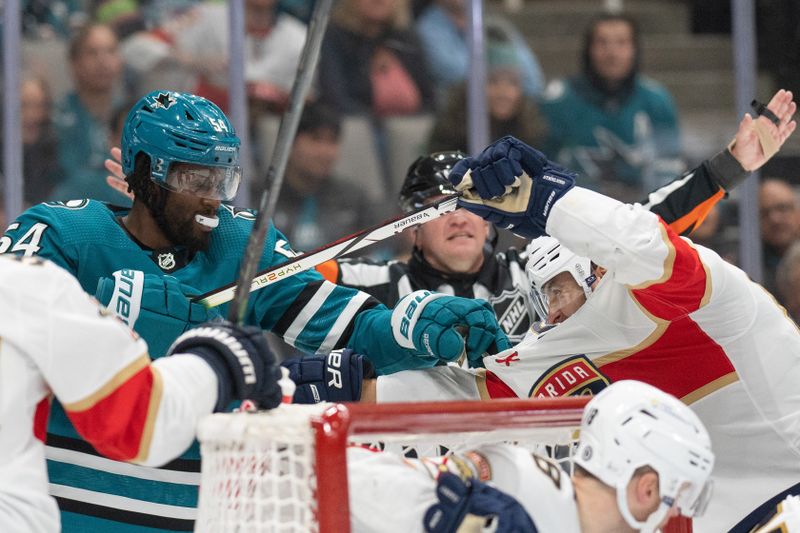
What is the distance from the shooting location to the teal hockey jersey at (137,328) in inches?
92.4

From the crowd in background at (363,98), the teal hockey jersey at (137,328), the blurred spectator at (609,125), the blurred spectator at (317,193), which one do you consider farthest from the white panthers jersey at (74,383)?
the blurred spectator at (609,125)

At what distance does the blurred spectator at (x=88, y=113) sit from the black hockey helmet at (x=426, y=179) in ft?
4.29

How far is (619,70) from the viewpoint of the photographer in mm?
4809

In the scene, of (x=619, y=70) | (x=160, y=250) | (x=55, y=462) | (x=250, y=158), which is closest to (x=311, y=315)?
(x=160, y=250)

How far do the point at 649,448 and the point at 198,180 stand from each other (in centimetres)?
110

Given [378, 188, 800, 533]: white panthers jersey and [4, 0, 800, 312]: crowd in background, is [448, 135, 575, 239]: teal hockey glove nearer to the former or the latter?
[378, 188, 800, 533]: white panthers jersey

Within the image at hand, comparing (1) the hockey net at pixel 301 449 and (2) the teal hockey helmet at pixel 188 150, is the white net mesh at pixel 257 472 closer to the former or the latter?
(1) the hockey net at pixel 301 449

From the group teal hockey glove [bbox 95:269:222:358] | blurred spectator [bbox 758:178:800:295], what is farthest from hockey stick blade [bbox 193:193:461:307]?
blurred spectator [bbox 758:178:800:295]

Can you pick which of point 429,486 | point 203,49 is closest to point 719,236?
point 203,49

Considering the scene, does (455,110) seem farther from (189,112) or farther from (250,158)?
(189,112)

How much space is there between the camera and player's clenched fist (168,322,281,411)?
6.24 feet

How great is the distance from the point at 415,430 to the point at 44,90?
2927mm

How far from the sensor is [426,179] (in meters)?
3.43

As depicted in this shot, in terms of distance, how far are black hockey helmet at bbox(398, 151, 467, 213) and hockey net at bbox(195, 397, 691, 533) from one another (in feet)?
4.87
